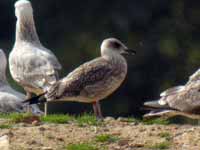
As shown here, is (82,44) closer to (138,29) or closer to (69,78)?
(138,29)

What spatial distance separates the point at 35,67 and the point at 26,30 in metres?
1.66

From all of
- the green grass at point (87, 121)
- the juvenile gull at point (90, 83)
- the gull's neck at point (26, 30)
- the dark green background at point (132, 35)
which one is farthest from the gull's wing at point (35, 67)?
the dark green background at point (132, 35)

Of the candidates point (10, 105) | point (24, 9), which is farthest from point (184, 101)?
point (24, 9)

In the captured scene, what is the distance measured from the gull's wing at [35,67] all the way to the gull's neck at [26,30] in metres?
0.57

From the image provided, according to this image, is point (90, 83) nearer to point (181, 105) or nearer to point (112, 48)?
point (112, 48)

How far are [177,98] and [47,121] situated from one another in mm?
1715

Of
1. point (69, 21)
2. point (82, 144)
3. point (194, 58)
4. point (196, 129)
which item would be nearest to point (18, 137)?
point (82, 144)

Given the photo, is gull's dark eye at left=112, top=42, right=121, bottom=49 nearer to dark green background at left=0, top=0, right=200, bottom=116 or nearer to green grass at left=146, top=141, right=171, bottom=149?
green grass at left=146, top=141, right=171, bottom=149

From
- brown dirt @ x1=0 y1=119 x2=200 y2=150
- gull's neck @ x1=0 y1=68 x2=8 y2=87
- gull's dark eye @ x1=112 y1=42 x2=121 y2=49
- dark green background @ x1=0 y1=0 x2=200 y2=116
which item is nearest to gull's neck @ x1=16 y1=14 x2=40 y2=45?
gull's neck @ x1=0 y1=68 x2=8 y2=87

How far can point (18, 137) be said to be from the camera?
1324cm

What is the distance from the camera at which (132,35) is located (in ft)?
106

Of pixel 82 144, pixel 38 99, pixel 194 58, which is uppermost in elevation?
pixel 194 58

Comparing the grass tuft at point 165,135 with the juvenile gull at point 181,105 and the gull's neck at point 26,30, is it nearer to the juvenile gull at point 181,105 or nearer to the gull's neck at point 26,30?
the juvenile gull at point 181,105

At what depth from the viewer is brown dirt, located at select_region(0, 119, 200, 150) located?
42.8ft
